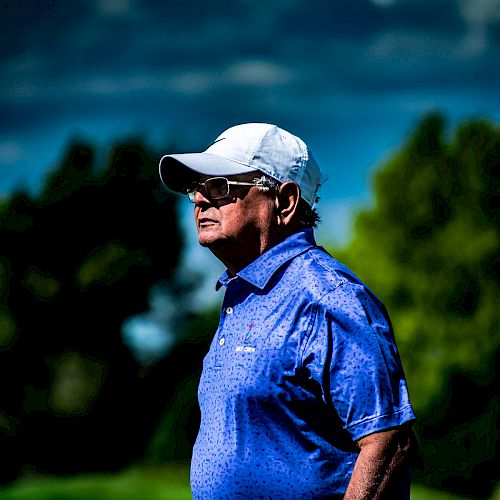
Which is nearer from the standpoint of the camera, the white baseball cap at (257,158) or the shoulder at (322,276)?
the shoulder at (322,276)

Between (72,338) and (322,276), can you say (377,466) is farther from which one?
(72,338)

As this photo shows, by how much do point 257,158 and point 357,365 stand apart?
31.7 inches

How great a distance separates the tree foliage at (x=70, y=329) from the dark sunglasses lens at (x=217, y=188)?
23.2 m

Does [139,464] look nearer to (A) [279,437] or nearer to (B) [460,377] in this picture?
(B) [460,377]

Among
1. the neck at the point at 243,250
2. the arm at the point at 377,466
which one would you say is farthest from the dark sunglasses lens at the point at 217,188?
the arm at the point at 377,466

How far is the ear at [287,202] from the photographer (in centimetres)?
299

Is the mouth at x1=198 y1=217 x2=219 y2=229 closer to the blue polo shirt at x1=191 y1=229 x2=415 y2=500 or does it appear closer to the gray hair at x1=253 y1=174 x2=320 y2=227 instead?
the gray hair at x1=253 y1=174 x2=320 y2=227

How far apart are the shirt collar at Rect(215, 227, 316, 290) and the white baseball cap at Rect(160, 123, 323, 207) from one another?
0.53 ft

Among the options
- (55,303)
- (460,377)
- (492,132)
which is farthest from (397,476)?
(55,303)

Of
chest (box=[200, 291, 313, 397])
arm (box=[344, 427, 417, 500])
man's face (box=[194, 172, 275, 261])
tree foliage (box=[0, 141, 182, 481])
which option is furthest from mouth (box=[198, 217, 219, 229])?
tree foliage (box=[0, 141, 182, 481])

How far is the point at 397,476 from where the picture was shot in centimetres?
253

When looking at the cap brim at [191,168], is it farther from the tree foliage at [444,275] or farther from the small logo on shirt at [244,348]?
the tree foliage at [444,275]

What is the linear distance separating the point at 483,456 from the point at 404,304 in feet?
15.8

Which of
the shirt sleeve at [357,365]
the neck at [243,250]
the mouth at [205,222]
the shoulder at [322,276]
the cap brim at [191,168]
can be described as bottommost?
the shirt sleeve at [357,365]
